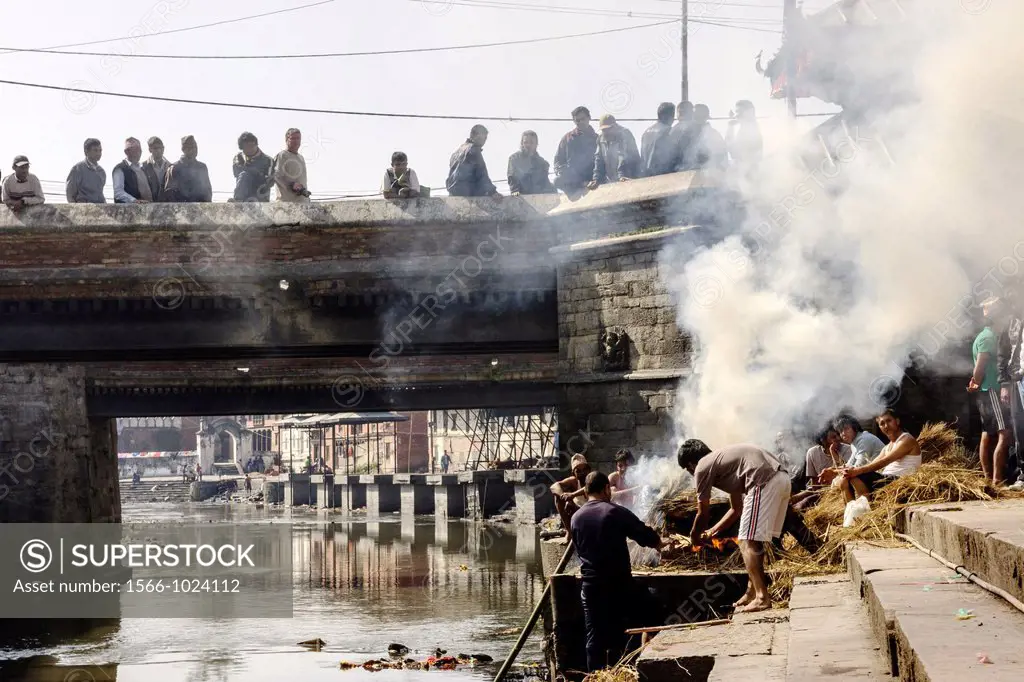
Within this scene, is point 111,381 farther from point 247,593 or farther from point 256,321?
point 256,321

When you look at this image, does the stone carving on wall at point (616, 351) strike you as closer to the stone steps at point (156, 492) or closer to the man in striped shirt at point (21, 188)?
the man in striped shirt at point (21, 188)

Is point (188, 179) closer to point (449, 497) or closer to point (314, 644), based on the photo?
point (314, 644)

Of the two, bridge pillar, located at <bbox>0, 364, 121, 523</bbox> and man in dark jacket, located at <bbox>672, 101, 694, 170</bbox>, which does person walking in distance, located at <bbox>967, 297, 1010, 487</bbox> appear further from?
bridge pillar, located at <bbox>0, 364, 121, 523</bbox>

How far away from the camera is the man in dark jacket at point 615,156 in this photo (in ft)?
47.5

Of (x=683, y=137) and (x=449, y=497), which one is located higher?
(x=683, y=137)

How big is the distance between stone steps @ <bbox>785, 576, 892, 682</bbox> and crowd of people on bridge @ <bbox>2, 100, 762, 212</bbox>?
7901mm

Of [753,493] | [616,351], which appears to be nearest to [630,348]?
[616,351]

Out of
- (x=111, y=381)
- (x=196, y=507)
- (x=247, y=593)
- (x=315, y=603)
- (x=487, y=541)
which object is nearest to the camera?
(x=315, y=603)

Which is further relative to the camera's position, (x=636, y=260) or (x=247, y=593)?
(x=247, y=593)

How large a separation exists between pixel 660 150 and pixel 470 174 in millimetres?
2529

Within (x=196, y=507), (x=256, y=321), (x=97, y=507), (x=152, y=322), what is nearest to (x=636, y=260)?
(x=256, y=321)

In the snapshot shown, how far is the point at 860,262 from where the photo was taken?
1259 cm

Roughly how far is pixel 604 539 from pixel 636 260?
7.09 metres

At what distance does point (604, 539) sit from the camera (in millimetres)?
7668
